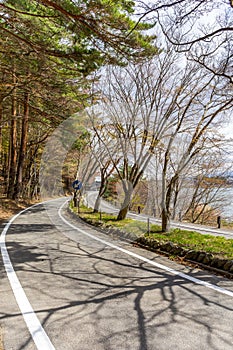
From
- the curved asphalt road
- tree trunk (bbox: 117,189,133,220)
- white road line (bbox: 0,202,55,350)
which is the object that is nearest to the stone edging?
the curved asphalt road

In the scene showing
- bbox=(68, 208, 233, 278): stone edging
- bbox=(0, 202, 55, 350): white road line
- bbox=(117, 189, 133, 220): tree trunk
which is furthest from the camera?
bbox=(117, 189, 133, 220): tree trunk

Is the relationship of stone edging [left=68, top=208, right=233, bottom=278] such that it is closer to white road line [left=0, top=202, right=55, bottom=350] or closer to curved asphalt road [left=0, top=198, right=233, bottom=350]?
curved asphalt road [left=0, top=198, right=233, bottom=350]

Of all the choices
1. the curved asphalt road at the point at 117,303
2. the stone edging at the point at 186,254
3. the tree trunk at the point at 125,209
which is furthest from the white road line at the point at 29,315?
the tree trunk at the point at 125,209

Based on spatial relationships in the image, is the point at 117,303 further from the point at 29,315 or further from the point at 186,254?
the point at 186,254

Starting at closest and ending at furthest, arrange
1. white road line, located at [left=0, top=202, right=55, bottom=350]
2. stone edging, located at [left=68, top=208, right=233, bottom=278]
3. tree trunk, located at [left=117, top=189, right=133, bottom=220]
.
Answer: white road line, located at [left=0, top=202, right=55, bottom=350], stone edging, located at [left=68, top=208, right=233, bottom=278], tree trunk, located at [left=117, top=189, right=133, bottom=220]

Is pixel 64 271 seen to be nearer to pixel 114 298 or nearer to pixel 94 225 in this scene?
pixel 114 298

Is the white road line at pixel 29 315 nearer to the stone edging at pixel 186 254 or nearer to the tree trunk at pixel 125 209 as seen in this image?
the stone edging at pixel 186 254

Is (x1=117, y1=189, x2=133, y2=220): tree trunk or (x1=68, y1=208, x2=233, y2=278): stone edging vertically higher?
(x1=117, y1=189, x2=133, y2=220): tree trunk

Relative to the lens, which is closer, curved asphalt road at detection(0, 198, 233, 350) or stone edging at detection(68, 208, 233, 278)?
curved asphalt road at detection(0, 198, 233, 350)

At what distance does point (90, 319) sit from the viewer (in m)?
3.60

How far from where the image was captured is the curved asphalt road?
10.3ft

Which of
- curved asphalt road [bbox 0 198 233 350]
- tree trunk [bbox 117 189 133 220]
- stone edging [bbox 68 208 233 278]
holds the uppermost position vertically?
tree trunk [bbox 117 189 133 220]

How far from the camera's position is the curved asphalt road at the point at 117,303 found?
3.14m

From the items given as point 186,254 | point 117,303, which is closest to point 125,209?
point 186,254
